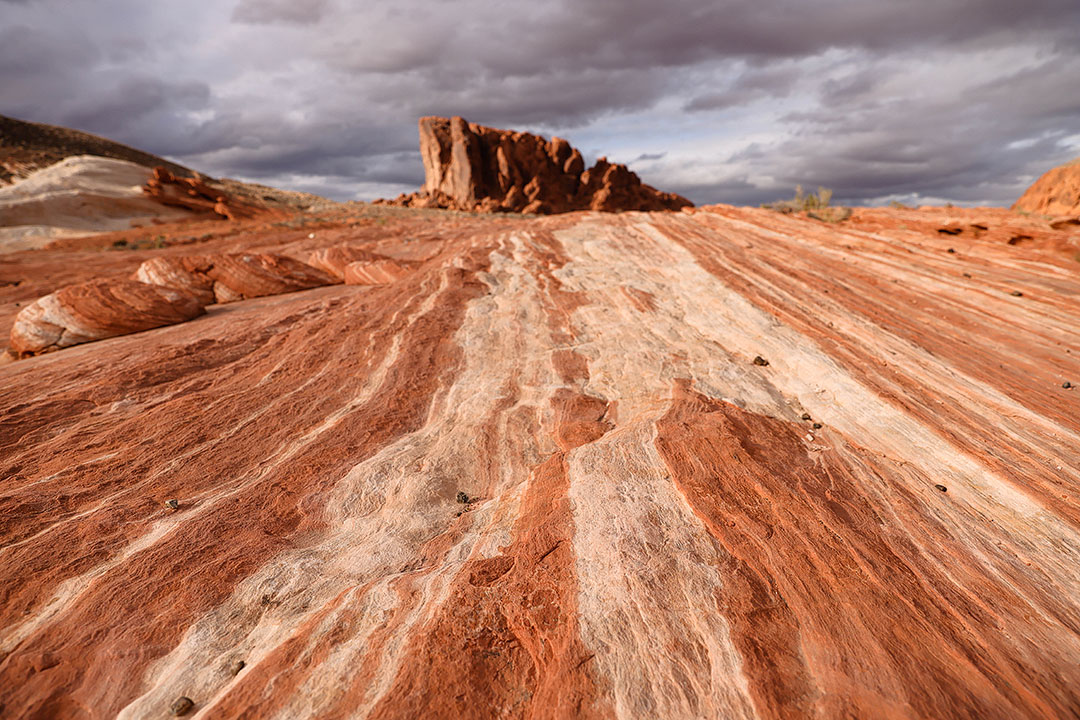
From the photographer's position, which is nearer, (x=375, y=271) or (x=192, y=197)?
(x=375, y=271)

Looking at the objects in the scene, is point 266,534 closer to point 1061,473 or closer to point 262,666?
point 262,666

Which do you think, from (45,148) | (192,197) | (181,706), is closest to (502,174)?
(192,197)

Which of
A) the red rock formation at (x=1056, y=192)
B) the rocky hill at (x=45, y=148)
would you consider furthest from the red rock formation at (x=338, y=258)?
the red rock formation at (x=1056, y=192)

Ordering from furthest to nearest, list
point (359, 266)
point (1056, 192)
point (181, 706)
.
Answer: point (1056, 192), point (359, 266), point (181, 706)

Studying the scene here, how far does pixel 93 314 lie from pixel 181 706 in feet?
38.2

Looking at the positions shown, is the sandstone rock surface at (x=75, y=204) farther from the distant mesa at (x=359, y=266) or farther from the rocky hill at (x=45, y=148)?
the distant mesa at (x=359, y=266)

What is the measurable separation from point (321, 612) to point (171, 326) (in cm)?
1112

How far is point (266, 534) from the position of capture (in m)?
4.88

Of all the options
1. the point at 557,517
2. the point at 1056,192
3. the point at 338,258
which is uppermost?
the point at 1056,192

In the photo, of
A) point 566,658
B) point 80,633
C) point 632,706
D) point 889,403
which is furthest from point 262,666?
point 889,403

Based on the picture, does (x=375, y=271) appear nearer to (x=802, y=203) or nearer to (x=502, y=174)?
(x=802, y=203)

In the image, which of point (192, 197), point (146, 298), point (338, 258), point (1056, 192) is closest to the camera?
point (146, 298)

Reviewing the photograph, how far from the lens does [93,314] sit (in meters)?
11.1

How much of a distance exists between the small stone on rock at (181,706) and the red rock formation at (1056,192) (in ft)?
214
